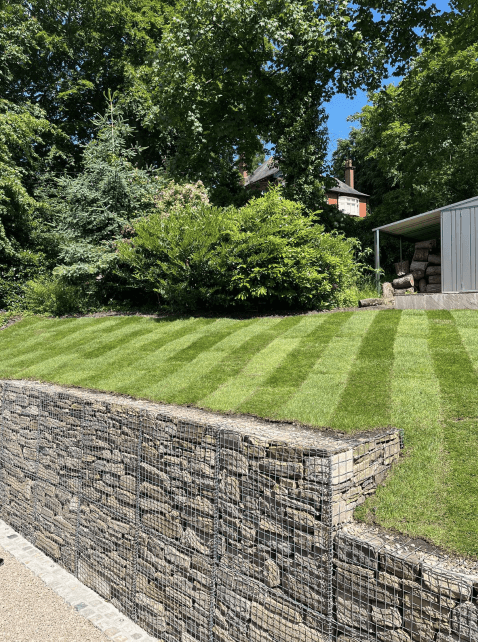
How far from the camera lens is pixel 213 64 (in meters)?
14.2

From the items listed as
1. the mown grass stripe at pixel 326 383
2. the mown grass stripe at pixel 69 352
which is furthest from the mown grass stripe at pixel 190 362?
the mown grass stripe at pixel 69 352

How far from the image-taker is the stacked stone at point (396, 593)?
229 centimetres

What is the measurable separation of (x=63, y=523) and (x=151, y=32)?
21739 millimetres

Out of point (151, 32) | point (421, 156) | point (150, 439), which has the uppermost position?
point (151, 32)

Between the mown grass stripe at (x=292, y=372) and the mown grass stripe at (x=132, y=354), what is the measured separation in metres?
2.43

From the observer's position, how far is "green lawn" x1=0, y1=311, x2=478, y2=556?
10.9 ft

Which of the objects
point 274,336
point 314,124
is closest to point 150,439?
point 274,336

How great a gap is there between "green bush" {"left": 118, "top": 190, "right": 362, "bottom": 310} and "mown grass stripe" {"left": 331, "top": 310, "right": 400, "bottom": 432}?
9.19 ft

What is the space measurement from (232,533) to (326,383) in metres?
2.46

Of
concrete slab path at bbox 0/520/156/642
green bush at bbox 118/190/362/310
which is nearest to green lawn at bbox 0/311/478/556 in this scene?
green bush at bbox 118/190/362/310

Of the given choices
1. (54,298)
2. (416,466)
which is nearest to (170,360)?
(416,466)

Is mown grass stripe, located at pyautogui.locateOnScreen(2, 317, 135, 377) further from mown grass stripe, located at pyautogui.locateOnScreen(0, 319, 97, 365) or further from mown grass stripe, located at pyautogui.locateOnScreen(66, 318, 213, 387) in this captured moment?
mown grass stripe, located at pyautogui.locateOnScreen(66, 318, 213, 387)

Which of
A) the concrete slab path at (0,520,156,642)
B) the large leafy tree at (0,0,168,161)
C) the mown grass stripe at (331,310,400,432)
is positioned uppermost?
the large leafy tree at (0,0,168,161)

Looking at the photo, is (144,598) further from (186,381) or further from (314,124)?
(314,124)
